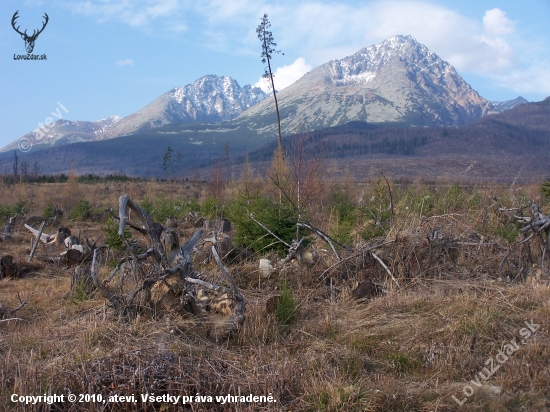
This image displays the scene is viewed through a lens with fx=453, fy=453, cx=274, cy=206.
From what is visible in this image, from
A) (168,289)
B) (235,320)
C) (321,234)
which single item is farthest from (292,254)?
(235,320)

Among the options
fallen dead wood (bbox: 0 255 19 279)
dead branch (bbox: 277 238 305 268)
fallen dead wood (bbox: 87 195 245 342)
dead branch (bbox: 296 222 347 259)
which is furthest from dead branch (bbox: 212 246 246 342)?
Answer: fallen dead wood (bbox: 0 255 19 279)

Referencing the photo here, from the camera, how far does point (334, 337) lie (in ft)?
14.9

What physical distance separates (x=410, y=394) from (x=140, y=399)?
2082 millimetres

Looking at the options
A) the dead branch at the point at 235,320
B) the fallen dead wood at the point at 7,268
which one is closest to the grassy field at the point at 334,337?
the dead branch at the point at 235,320

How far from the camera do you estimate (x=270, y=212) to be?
27.9ft

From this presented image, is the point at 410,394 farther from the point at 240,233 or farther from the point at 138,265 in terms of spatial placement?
the point at 240,233

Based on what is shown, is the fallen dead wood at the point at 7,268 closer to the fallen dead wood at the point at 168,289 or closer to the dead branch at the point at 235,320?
the fallen dead wood at the point at 168,289

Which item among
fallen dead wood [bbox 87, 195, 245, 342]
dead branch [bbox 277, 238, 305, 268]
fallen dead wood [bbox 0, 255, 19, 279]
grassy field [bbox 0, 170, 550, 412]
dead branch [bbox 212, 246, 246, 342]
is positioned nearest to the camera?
grassy field [bbox 0, 170, 550, 412]

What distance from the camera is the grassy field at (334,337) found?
11.3 feet

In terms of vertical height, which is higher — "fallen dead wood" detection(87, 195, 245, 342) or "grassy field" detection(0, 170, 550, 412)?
"fallen dead wood" detection(87, 195, 245, 342)

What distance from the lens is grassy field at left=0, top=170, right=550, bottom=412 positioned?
3.45 metres

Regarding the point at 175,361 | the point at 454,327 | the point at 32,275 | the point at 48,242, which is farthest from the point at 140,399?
the point at 48,242

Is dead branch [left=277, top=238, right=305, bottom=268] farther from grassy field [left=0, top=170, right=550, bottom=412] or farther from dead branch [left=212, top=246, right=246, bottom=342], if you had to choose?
dead branch [left=212, top=246, right=246, bottom=342]

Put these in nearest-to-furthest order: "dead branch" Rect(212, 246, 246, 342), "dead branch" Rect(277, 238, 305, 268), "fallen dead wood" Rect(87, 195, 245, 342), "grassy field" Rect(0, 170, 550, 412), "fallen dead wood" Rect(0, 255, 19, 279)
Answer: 1. "grassy field" Rect(0, 170, 550, 412)
2. "dead branch" Rect(212, 246, 246, 342)
3. "fallen dead wood" Rect(87, 195, 245, 342)
4. "dead branch" Rect(277, 238, 305, 268)
5. "fallen dead wood" Rect(0, 255, 19, 279)
